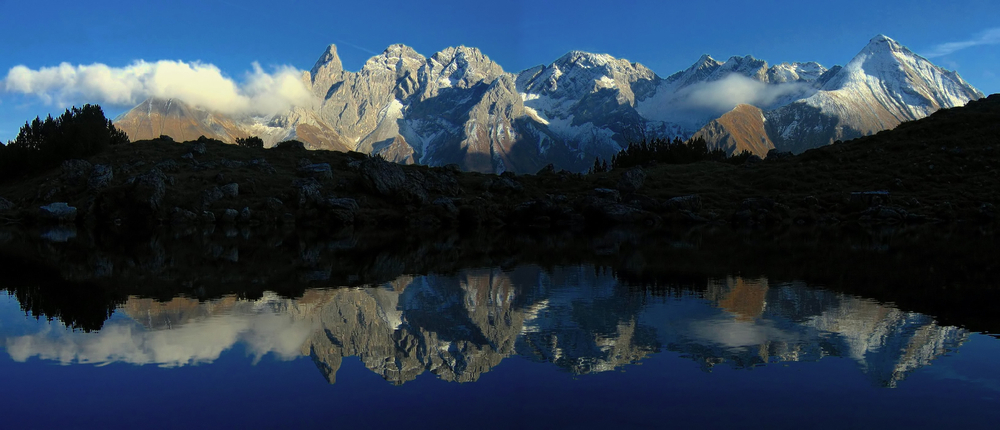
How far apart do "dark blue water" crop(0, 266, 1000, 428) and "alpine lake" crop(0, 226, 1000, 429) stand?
74 millimetres

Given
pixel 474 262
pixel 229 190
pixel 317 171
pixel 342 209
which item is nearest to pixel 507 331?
pixel 474 262

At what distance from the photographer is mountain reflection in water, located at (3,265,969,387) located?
16.7 m

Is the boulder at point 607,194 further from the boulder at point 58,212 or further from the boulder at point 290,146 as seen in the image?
the boulder at point 58,212

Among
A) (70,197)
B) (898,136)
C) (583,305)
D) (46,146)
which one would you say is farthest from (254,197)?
(898,136)

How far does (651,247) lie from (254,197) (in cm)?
6143

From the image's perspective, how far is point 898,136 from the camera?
118500 millimetres

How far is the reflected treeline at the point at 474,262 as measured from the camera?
26.8 metres

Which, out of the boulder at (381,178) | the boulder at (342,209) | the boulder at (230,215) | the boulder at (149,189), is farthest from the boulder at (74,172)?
the boulder at (381,178)

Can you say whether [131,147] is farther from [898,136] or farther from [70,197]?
[898,136]

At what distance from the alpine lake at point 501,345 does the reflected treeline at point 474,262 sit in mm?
306

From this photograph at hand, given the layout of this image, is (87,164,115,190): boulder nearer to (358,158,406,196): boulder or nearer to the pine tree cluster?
the pine tree cluster

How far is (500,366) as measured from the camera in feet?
52.1

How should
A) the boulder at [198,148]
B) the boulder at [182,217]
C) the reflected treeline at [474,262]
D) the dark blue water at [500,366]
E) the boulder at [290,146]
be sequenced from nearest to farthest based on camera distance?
the dark blue water at [500,366], the reflected treeline at [474,262], the boulder at [182,217], the boulder at [198,148], the boulder at [290,146]

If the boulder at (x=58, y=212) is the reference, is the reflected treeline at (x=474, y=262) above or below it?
below
